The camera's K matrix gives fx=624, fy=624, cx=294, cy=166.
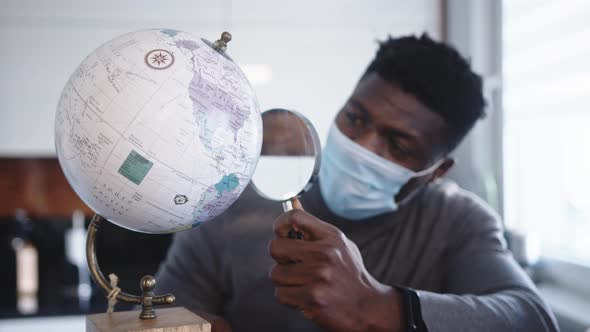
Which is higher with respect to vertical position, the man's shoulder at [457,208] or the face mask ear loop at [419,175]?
the face mask ear loop at [419,175]

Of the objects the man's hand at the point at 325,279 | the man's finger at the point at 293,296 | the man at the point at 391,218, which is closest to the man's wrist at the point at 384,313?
the man's hand at the point at 325,279

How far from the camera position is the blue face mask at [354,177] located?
4.32 feet

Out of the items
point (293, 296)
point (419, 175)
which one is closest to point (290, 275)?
point (293, 296)

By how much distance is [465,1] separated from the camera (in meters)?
2.53

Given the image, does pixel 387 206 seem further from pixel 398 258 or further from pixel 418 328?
pixel 418 328

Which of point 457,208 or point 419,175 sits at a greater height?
point 419,175

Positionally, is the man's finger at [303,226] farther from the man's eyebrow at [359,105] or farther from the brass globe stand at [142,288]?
the man's eyebrow at [359,105]

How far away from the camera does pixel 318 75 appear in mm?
2564

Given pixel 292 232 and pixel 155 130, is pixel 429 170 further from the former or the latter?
pixel 155 130

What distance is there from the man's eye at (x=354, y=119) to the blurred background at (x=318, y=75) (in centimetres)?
92

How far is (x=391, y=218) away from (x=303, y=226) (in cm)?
63

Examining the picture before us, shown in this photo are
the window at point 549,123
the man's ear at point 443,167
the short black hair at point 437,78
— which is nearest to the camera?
the short black hair at point 437,78

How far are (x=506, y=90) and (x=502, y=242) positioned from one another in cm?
117

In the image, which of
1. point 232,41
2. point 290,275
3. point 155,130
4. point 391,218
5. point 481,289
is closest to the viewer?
point 155,130
